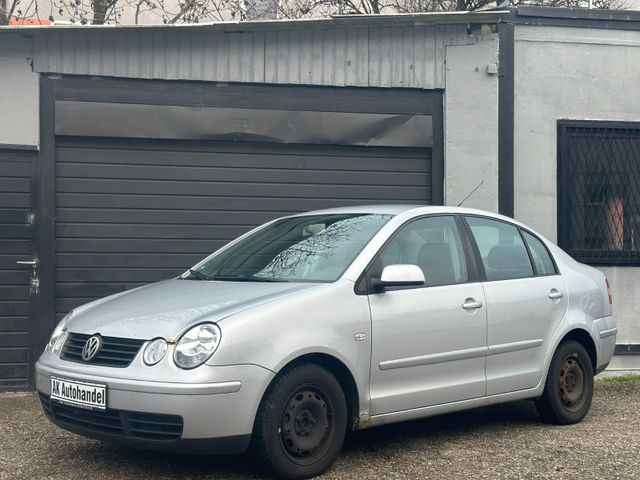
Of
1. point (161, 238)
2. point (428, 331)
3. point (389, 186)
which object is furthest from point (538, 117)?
point (428, 331)

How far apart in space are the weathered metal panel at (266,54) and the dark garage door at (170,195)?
2.27 feet

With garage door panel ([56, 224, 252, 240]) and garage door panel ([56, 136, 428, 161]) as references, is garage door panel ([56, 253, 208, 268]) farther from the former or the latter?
garage door panel ([56, 136, 428, 161])

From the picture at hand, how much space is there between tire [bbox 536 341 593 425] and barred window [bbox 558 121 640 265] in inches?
124

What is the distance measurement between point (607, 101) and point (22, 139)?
6141 mm

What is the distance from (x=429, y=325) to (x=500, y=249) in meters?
1.17

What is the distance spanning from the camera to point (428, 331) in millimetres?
5762

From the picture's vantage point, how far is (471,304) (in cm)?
607

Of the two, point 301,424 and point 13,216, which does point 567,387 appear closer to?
point 301,424

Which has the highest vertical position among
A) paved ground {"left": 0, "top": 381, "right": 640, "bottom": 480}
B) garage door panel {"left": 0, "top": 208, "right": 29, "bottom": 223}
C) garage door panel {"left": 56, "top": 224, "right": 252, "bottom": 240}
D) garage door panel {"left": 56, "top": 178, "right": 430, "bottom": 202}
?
garage door panel {"left": 56, "top": 178, "right": 430, "bottom": 202}

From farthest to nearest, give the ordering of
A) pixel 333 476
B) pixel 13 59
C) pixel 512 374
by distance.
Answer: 1. pixel 13 59
2. pixel 512 374
3. pixel 333 476

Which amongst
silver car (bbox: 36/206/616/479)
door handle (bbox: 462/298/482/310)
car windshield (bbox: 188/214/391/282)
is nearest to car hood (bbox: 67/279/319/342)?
silver car (bbox: 36/206/616/479)

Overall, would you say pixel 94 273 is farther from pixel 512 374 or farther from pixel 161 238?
pixel 512 374

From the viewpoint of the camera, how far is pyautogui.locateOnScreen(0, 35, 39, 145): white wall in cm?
869

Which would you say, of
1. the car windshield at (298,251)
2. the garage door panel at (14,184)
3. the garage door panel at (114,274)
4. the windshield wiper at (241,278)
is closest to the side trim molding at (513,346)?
the car windshield at (298,251)
